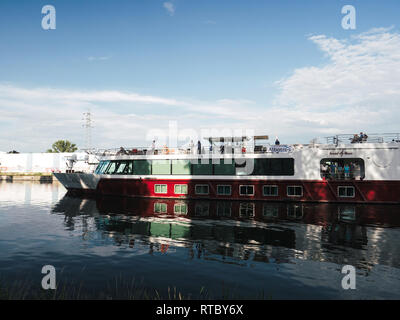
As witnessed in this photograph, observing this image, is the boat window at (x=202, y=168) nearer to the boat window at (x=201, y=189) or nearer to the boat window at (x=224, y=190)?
the boat window at (x=201, y=189)

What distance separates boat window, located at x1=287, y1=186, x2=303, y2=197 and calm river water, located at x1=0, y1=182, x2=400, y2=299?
6826mm

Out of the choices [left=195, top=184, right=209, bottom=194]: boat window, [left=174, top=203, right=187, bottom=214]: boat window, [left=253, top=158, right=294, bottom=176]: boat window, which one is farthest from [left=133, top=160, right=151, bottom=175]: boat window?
[left=253, top=158, right=294, bottom=176]: boat window

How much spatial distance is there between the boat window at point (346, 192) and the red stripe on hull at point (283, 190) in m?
0.22

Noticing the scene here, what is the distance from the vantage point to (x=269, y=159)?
2927 centimetres

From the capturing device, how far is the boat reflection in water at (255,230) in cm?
1202

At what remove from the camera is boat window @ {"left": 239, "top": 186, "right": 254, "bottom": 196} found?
2960cm

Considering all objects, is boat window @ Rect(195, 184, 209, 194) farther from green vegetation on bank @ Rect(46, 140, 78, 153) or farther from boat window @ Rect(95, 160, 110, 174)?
green vegetation on bank @ Rect(46, 140, 78, 153)

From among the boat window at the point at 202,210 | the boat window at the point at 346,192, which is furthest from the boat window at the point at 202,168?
the boat window at the point at 346,192

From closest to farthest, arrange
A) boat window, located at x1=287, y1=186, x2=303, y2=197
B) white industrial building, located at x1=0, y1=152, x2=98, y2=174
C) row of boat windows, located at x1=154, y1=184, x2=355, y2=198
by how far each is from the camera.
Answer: row of boat windows, located at x1=154, y1=184, x2=355, y2=198
boat window, located at x1=287, y1=186, x2=303, y2=197
white industrial building, located at x1=0, y1=152, x2=98, y2=174

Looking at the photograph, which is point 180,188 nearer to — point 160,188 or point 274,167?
point 160,188

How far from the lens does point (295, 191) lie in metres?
28.9
